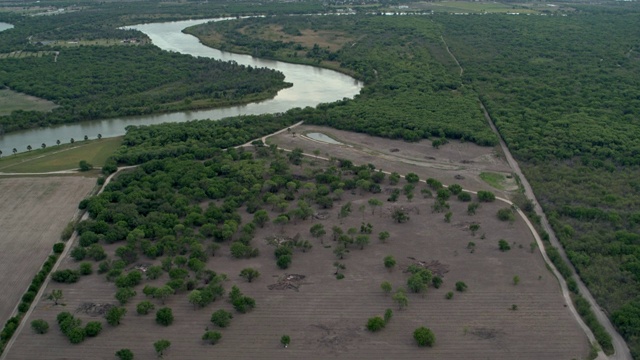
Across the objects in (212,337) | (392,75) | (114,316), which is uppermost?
(392,75)

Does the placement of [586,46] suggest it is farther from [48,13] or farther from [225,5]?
[48,13]

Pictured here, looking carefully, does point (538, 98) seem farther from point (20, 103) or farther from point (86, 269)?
point (20, 103)

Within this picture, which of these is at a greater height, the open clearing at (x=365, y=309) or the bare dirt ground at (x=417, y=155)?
the bare dirt ground at (x=417, y=155)

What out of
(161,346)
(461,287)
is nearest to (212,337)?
(161,346)

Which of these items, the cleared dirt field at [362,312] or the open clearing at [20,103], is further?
the open clearing at [20,103]

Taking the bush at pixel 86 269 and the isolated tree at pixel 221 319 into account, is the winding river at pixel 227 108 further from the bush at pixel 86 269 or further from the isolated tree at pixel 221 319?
the isolated tree at pixel 221 319

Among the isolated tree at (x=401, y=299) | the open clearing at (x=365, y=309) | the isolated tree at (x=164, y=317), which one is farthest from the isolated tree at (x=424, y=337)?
the isolated tree at (x=164, y=317)
